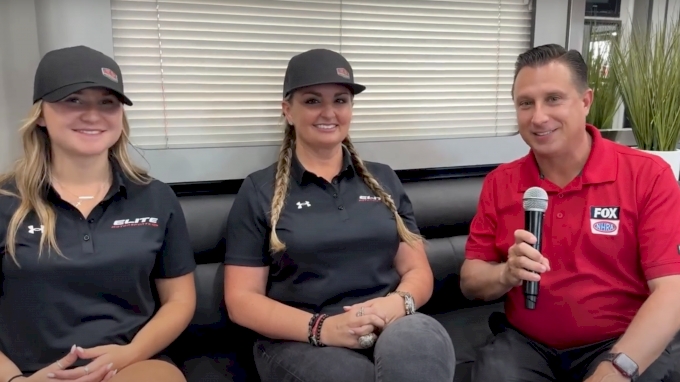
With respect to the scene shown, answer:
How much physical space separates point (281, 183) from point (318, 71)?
0.42 metres

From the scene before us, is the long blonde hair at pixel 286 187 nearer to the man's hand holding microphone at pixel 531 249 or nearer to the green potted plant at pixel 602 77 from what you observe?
the man's hand holding microphone at pixel 531 249

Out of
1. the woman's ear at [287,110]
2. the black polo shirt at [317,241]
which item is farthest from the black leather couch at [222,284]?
the woman's ear at [287,110]

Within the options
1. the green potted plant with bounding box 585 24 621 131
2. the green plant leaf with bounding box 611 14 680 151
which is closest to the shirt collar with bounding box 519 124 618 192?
the green plant leaf with bounding box 611 14 680 151

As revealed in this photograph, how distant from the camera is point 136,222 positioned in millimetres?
1724

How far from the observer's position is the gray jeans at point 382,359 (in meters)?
1.48

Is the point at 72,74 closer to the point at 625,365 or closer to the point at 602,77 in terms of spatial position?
the point at 625,365

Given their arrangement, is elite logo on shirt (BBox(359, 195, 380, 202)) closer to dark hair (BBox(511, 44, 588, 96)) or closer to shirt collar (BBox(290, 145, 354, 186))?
shirt collar (BBox(290, 145, 354, 186))

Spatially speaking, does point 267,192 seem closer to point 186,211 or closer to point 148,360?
point 186,211

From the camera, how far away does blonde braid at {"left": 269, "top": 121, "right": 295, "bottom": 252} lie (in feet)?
6.14

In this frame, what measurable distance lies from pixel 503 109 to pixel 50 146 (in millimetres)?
2131

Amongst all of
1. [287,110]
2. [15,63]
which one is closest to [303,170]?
[287,110]

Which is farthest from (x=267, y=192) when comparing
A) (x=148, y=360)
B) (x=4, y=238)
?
(x=4, y=238)

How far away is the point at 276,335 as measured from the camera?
180 centimetres

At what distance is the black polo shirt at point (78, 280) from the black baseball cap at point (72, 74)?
0.30 meters
